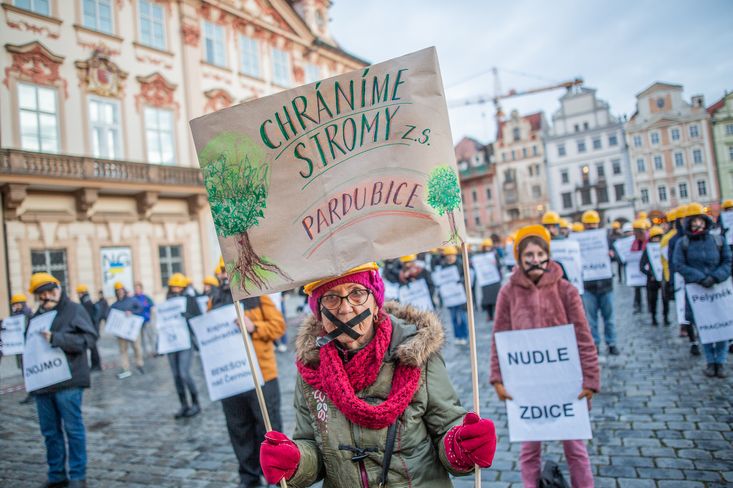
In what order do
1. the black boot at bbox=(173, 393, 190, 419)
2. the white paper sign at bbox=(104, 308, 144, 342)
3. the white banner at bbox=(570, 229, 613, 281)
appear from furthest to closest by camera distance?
the white paper sign at bbox=(104, 308, 144, 342)
the white banner at bbox=(570, 229, 613, 281)
the black boot at bbox=(173, 393, 190, 419)

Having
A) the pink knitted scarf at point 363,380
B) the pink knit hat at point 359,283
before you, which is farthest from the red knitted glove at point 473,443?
the pink knit hat at point 359,283

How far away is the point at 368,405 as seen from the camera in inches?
76.8

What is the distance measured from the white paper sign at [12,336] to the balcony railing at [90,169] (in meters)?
7.32

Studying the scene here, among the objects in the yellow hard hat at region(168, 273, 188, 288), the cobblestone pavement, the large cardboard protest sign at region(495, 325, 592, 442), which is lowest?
the cobblestone pavement

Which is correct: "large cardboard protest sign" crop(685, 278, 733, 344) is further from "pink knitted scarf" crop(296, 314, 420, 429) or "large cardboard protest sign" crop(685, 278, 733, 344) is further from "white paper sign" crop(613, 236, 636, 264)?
"white paper sign" crop(613, 236, 636, 264)

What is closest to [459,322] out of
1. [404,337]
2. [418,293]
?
[418,293]

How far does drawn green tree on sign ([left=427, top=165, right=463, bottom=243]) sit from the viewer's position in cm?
184

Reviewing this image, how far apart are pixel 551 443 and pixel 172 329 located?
526 centimetres

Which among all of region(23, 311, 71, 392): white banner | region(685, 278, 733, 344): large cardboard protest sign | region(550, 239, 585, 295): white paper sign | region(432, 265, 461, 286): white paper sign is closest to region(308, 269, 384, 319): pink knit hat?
region(23, 311, 71, 392): white banner

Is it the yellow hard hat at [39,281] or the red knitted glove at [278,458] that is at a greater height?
the yellow hard hat at [39,281]

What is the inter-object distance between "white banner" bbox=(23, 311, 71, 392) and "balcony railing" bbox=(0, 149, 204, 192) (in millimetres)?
12389

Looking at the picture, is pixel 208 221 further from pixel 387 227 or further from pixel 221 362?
pixel 387 227

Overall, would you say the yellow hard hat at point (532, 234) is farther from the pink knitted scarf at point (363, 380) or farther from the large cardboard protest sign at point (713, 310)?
the large cardboard protest sign at point (713, 310)

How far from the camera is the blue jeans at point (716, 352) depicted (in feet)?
18.4
